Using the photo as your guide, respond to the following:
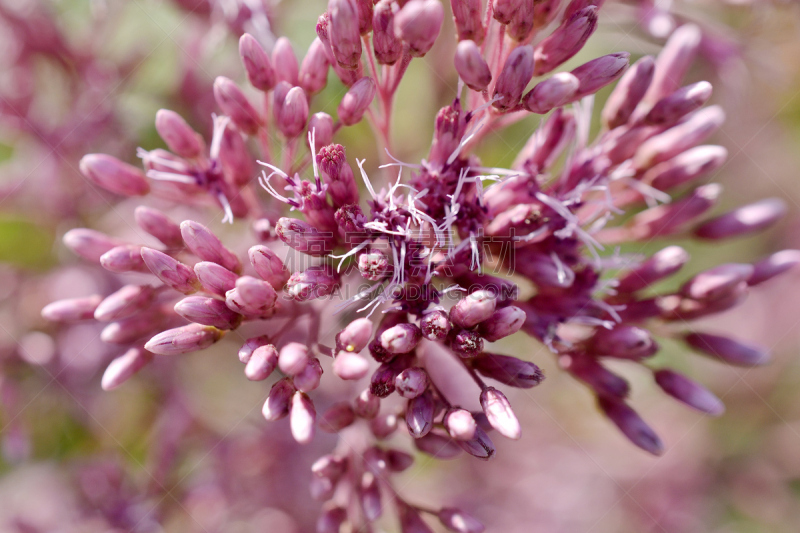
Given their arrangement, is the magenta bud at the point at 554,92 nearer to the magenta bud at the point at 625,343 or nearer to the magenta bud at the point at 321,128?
the magenta bud at the point at 321,128

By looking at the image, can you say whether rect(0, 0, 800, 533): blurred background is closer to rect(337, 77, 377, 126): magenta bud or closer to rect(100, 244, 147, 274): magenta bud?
rect(100, 244, 147, 274): magenta bud

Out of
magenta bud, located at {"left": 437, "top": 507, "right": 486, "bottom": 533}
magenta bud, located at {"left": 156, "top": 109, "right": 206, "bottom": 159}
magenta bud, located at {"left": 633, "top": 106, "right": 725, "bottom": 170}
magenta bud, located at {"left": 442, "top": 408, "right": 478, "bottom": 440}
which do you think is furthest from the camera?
magenta bud, located at {"left": 633, "top": 106, "right": 725, "bottom": 170}

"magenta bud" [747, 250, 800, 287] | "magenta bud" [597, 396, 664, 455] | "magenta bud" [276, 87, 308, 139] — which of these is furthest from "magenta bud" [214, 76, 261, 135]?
"magenta bud" [747, 250, 800, 287]

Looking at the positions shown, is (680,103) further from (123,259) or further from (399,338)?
(123,259)

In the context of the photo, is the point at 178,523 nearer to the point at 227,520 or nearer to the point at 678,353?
the point at 227,520

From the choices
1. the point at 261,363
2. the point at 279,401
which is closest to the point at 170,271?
→ the point at 261,363

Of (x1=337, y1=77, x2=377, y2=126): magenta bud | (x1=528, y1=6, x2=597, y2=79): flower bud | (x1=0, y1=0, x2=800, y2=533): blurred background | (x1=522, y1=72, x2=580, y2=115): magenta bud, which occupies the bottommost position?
(x1=0, y1=0, x2=800, y2=533): blurred background
